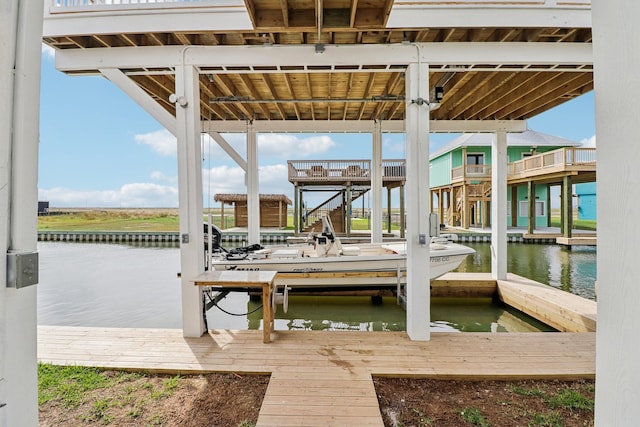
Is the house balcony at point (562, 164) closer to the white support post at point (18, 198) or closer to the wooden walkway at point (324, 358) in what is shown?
the wooden walkway at point (324, 358)

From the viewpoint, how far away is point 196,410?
2412mm

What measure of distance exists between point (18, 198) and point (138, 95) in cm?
354

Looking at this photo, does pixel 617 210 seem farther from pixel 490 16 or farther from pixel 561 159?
pixel 561 159

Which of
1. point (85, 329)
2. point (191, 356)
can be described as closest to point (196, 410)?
point (191, 356)

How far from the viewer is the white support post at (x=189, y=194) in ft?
12.1

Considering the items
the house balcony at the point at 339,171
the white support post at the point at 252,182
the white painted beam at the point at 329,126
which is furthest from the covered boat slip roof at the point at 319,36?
the house balcony at the point at 339,171

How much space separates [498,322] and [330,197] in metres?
10.6

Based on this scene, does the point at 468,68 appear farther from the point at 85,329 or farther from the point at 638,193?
the point at 85,329

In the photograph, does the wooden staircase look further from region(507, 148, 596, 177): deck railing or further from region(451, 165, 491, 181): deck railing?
region(507, 148, 596, 177): deck railing

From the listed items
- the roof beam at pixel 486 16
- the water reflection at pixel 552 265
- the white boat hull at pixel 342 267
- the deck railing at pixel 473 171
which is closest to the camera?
the roof beam at pixel 486 16

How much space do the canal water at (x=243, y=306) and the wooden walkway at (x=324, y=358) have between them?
123cm

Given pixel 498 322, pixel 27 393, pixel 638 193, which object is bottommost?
pixel 498 322

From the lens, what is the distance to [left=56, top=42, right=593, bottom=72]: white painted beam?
3.69m

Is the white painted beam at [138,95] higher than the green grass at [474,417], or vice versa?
the white painted beam at [138,95]
